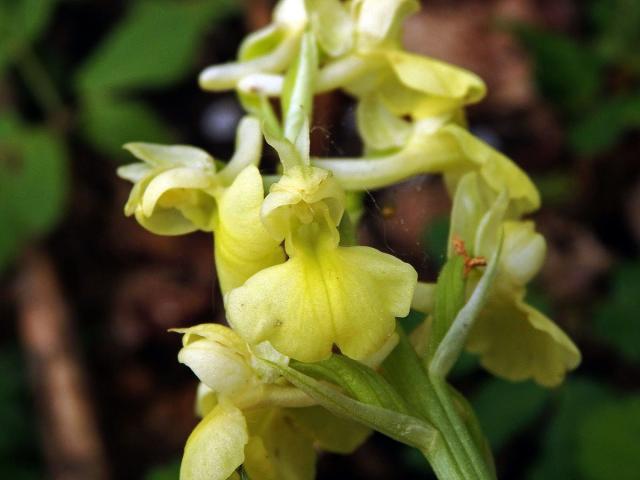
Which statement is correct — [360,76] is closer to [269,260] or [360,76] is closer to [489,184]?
[489,184]

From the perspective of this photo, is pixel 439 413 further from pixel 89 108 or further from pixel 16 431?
pixel 89 108

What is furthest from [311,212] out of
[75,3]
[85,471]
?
[75,3]

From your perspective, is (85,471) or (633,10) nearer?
(85,471)

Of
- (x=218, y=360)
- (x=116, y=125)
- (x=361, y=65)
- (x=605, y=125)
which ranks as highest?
(x=361, y=65)

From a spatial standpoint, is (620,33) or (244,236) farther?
(620,33)

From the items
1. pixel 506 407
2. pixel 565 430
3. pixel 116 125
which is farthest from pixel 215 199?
pixel 116 125

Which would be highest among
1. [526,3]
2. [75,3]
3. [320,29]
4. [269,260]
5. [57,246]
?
[320,29]
